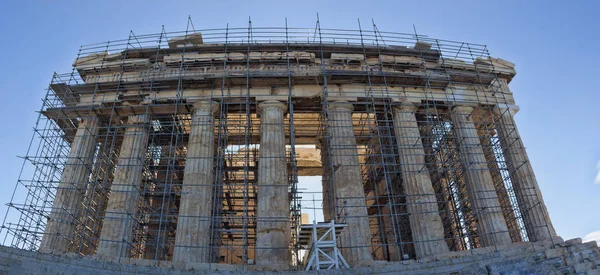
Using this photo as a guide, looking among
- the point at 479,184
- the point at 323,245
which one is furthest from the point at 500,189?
the point at 323,245

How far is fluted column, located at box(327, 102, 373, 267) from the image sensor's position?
20.0m

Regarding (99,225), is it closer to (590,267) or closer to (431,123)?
(431,123)

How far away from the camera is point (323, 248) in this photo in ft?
61.0

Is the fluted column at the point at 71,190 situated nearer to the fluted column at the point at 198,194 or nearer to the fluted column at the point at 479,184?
the fluted column at the point at 198,194

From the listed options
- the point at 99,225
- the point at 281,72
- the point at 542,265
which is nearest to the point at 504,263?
the point at 542,265

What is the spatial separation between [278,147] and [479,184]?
9873mm

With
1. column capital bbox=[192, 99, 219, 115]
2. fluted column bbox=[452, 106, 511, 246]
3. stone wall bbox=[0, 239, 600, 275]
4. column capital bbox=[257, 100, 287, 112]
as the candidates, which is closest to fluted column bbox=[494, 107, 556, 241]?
fluted column bbox=[452, 106, 511, 246]

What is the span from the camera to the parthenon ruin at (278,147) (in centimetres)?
2094

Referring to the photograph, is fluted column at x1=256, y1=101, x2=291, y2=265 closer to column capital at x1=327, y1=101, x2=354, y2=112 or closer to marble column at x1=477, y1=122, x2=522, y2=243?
column capital at x1=327, y1=101, x2=354, y2=112

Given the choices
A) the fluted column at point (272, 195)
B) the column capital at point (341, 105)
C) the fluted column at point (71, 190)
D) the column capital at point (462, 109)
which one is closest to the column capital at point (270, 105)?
the fluted column at point (272, 195)

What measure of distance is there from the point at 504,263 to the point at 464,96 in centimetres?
1263

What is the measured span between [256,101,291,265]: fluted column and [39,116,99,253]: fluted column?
323 inches

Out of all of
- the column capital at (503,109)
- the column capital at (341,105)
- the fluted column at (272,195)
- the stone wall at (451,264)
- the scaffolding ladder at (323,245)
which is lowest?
the stone wall at (451,264)

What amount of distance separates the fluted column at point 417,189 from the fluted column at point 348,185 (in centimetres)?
230
